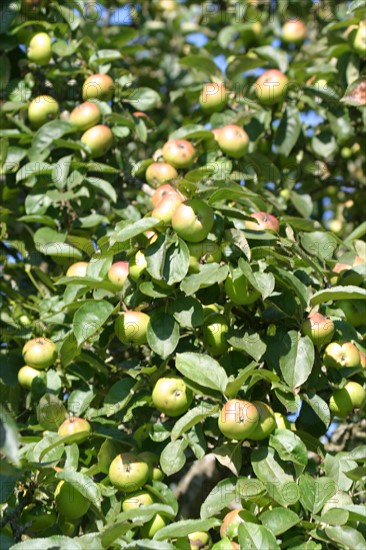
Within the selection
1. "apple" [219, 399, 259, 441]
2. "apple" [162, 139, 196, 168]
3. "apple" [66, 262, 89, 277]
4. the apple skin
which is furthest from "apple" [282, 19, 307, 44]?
"apple" [219, 399, 259, 441]

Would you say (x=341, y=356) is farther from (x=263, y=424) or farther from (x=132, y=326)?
(x=132, y=326)

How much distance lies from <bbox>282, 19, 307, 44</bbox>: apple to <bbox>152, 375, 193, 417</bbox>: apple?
1.63m

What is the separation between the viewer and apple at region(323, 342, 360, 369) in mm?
1687

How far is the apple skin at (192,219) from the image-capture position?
1.60m

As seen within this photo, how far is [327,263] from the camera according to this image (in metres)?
1.85

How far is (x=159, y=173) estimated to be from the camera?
81.4 inches

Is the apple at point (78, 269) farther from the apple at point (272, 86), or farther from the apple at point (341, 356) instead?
the apple at point (272, 86)

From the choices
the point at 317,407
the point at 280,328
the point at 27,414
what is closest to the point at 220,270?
the point at 280,328

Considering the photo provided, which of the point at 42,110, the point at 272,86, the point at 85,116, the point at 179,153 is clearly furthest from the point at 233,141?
the point at 42,110

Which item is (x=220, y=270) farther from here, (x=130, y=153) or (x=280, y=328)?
(x=130, y=153)

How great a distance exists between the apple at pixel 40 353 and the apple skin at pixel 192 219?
1.34 ft

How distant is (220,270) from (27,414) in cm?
67

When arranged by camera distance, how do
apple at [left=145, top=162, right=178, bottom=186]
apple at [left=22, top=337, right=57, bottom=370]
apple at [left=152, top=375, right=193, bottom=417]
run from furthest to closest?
apple at [left=145, top=162, right=178, bottom=186] < apple at [left=22, top=337, right=57, bottom=370] < apple at [left=152, top=375, right=193, bottom=417]

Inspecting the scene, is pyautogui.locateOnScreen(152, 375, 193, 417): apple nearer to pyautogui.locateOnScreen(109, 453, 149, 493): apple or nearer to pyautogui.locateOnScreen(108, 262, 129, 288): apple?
pyautogui.locateOnScreen(109, 453, 149, 493): apple
